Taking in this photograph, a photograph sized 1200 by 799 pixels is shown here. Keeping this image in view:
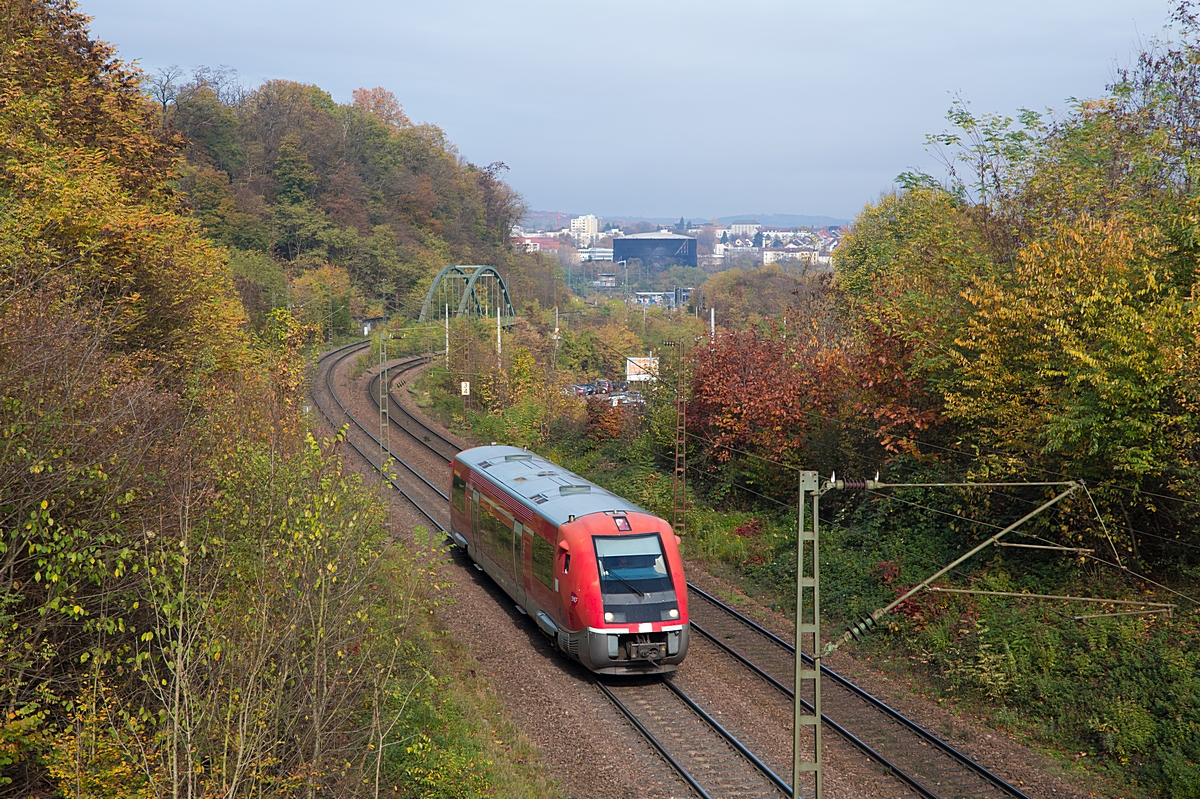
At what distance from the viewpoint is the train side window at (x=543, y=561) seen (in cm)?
1581

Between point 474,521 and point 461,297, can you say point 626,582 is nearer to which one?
point 474,521

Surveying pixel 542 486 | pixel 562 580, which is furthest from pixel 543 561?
pixel 542 486

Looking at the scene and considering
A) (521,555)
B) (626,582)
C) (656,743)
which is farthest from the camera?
(521,555)

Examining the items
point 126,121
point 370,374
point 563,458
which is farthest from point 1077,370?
point 370,374

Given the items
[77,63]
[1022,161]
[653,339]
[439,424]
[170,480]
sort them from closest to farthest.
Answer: [170,480]
[1022,161]
[77,63]
[439,424]
[653,339]

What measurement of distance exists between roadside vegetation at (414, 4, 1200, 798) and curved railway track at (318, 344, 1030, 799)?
1.46 m

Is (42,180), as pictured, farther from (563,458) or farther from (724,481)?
(563,458)

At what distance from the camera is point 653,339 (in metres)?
89.2

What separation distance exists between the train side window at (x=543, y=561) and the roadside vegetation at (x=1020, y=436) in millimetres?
6013

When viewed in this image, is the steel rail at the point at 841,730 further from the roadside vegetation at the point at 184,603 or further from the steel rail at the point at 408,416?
the steel rail at the point at 408,416

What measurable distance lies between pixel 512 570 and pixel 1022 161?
1705cm

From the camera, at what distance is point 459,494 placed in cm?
2242

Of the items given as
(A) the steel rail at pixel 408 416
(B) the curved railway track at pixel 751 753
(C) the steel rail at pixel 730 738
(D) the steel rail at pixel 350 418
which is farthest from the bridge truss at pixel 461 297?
(C) the steel rail at pixel 730 738

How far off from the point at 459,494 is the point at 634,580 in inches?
337
